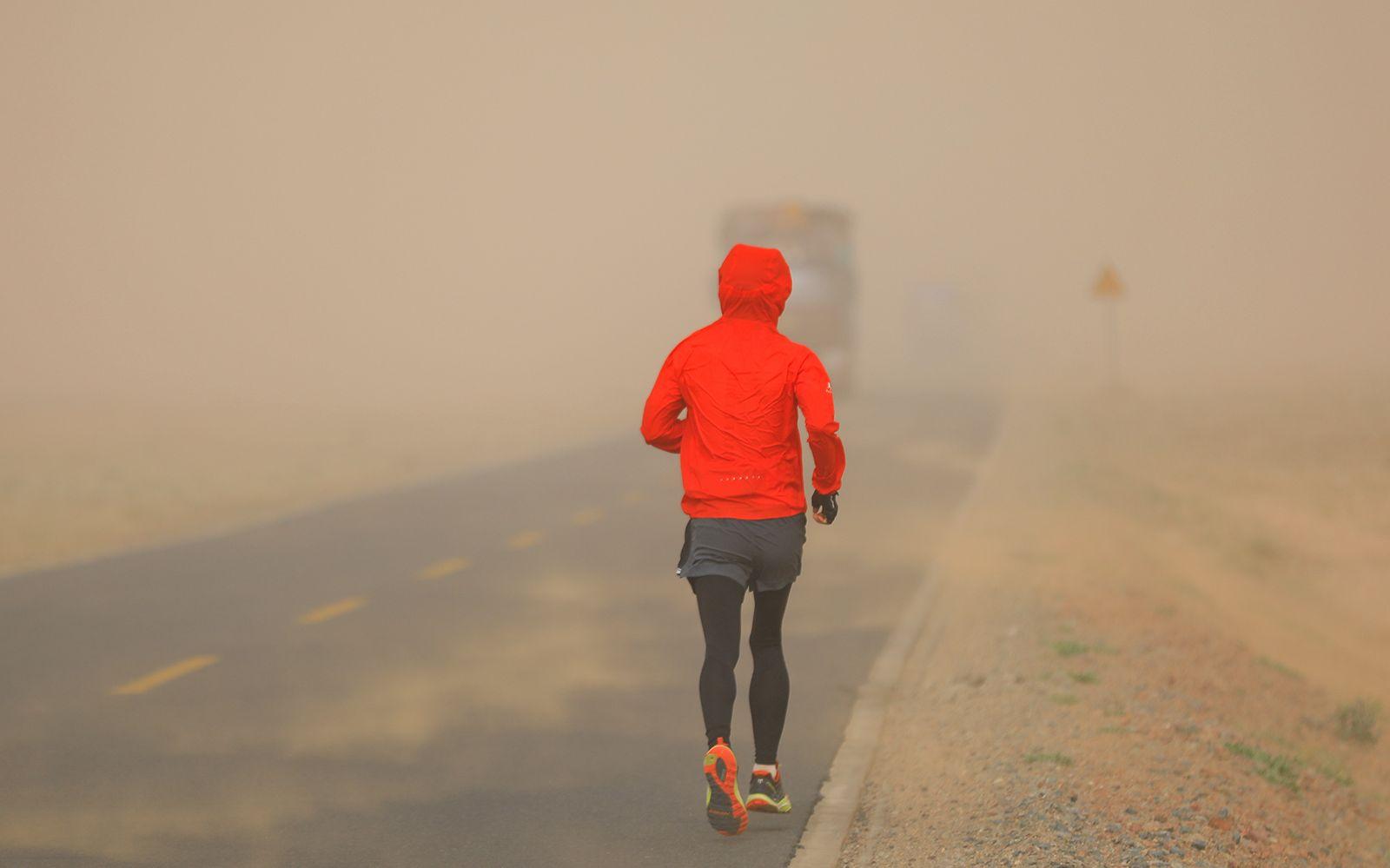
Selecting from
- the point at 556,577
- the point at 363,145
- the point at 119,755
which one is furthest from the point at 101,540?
the point at 363,145

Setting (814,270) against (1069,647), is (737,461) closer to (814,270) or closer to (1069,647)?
(1069,647)

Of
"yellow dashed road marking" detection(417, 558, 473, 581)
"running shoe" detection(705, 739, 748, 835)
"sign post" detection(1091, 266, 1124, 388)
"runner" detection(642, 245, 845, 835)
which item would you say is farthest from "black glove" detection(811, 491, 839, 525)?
"sign post" detection(1091, 266, 1124, 388)

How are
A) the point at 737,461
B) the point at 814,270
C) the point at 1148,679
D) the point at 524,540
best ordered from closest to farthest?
1. the point at 737,461
2. the point at 1148,679
3. the point at 524,540
4. the point at 814,270

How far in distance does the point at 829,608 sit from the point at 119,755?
524cm

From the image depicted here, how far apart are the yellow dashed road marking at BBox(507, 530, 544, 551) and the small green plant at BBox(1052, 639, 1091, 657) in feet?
19.6

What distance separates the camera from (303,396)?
44438mm

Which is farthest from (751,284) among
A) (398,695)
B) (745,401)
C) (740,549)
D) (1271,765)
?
(398,695)

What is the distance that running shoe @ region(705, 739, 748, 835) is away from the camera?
587 cm

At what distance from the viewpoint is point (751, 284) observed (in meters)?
5.98

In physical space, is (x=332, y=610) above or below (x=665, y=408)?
below

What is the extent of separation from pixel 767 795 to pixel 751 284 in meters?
1.86

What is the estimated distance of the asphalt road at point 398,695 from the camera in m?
6.33

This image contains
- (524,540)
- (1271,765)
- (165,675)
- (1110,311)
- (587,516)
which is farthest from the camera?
(1110,311)

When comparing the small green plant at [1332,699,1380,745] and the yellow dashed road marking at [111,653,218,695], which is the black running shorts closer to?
the yellow dashed road marking at [111,653,218,695]
